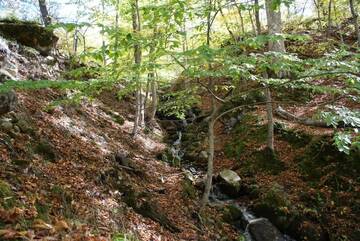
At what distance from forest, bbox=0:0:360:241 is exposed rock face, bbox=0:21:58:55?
4 cm

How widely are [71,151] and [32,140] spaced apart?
3.56ft

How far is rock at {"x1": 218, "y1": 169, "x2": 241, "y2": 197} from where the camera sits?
10289 mm

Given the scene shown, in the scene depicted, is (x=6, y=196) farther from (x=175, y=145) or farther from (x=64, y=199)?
(x=175, y=145)

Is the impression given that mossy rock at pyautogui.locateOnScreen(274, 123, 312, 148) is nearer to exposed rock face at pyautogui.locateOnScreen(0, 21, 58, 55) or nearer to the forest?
the forest

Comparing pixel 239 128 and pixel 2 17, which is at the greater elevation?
pixel 2 17

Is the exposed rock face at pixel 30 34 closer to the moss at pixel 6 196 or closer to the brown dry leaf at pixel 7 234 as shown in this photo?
the moss at pixel 6 196

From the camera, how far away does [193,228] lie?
25.2 feet

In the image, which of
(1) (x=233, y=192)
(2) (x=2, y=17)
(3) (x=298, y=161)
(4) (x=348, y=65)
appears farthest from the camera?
(2) (x=2, y=17)

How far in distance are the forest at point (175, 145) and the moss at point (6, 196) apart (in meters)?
0.02

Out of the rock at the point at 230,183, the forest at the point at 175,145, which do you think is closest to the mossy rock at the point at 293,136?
the forest at the point at 175,145

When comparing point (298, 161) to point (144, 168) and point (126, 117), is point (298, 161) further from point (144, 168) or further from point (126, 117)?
point (126, 117)

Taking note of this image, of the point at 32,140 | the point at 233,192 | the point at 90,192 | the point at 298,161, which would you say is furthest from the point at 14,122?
the point at 298,161

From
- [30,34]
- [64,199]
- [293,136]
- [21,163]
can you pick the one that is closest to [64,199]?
[64,199]

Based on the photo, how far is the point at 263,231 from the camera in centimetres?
834
